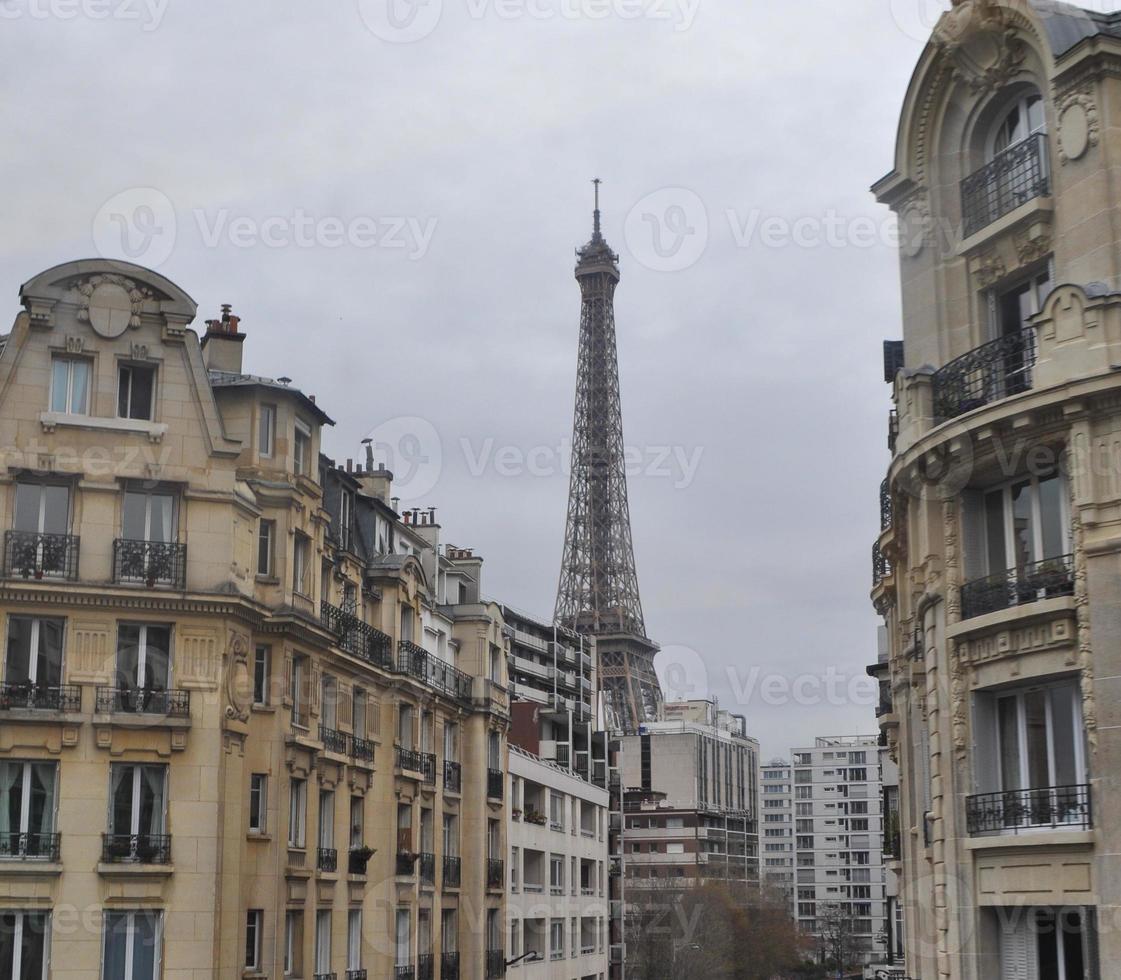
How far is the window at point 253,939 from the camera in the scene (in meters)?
36.3

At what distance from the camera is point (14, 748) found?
33188 mm

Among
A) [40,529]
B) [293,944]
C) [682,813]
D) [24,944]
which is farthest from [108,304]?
[682,813]

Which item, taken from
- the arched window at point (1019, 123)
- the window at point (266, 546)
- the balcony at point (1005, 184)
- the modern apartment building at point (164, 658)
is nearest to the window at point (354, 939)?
the modern apartment building at point (164, 658)

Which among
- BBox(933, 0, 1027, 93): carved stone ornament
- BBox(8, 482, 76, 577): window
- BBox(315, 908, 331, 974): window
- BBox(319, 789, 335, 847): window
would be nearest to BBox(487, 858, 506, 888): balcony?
BBox(319, 789, 335, 847): window

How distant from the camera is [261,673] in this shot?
3800cm

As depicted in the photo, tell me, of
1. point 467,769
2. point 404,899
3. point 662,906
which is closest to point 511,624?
point 662,906

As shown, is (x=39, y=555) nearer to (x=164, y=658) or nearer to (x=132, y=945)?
(x=164, y=658)

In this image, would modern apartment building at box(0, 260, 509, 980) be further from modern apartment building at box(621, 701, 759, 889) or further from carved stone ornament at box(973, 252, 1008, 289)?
modern apartment building at box(621, 701, 759, 889)

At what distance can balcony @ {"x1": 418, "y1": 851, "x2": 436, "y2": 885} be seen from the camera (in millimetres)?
48031

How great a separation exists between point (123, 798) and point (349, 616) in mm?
10511

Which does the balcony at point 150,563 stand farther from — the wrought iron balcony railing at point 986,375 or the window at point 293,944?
the wrought iron balcony railing at point 986,375

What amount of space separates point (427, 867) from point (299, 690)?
11318 millimetres

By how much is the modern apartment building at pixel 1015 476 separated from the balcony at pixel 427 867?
23.8 meters

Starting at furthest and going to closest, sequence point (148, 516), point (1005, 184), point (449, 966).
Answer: point (449, 966)
point (148, 516)
point (1005, 184)
